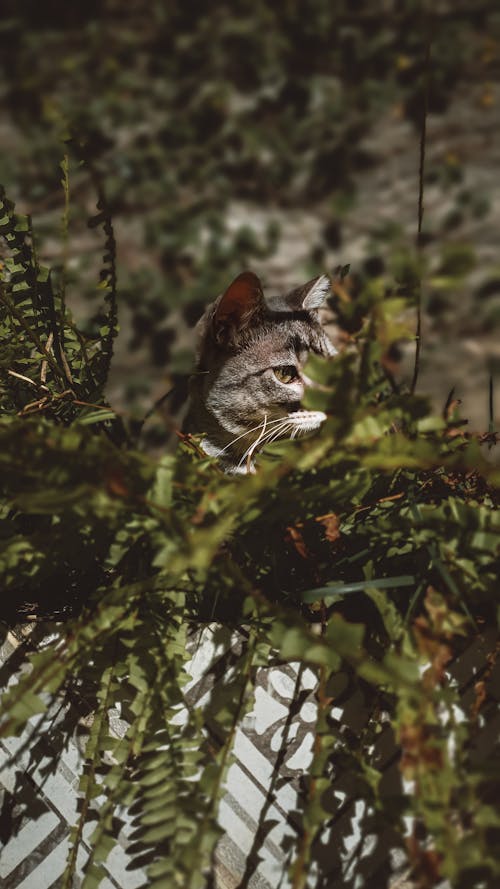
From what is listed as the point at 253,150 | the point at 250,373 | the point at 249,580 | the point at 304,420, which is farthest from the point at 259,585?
the point at 253,150

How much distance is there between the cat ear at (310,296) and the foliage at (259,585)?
581mm

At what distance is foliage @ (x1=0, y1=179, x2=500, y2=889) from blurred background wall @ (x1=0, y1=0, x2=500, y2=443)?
0.69m

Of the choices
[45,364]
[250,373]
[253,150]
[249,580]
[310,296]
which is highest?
[253,150]

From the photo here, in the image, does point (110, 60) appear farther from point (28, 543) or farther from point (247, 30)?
point (28, 543)

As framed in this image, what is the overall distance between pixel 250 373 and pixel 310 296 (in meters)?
0.28

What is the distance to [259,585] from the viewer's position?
1020 mm

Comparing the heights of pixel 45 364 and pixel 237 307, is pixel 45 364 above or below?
below

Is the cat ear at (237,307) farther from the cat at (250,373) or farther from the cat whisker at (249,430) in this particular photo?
A: the cat whisker at (249,430)

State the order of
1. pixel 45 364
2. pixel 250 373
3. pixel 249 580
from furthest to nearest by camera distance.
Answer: pixel 250 373 → pixel 45 364 → pixel 249 580

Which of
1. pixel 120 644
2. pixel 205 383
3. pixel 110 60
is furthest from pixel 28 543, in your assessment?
pixel 110 60

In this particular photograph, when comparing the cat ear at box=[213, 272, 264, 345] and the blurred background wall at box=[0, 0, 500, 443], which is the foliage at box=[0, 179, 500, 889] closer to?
the cat ear at box=[213, 272, 264, 345]

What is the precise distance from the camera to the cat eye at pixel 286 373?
1437 mm

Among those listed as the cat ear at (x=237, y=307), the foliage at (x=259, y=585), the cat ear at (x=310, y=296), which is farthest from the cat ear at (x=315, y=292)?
the foliage at (x=259, y=585)

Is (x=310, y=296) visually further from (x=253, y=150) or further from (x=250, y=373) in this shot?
(x=253, y=150)
